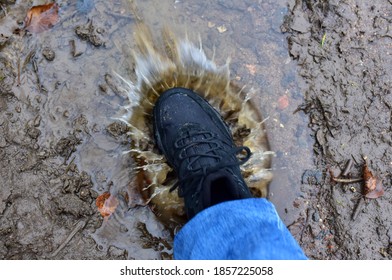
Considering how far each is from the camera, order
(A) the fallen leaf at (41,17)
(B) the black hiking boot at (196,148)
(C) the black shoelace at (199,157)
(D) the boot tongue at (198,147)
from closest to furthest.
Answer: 1. (B) the black hiking boot at (196,148)
2. (C) the black shoelace at (199,157)
3. (D) the boot tongue at (198,147)
4. (A) the fallen leaf at (41,17)

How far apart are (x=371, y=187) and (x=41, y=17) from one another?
6.11ft

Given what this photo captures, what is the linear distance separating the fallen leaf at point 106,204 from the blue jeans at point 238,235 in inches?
19.1

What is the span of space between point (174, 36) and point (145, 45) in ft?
0.52

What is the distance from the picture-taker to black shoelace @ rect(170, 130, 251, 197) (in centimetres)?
195

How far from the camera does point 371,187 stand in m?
2.12

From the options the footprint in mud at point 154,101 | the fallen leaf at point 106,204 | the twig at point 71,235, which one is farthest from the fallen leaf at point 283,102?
the twig at point 71,235

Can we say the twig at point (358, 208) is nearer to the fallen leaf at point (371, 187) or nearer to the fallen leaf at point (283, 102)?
the fallen leaf at point (371, 187)

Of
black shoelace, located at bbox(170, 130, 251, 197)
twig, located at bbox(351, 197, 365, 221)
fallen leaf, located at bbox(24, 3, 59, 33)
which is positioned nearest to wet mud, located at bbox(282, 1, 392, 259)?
twig, located at bbox(351, 197, 365, 221)

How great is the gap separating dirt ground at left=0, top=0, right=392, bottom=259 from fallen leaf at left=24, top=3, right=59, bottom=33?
3cm

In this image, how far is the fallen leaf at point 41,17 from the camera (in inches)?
84.7

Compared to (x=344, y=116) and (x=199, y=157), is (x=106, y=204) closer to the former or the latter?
(x=199, y=157)

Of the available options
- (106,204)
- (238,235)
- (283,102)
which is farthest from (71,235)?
(283,102)
